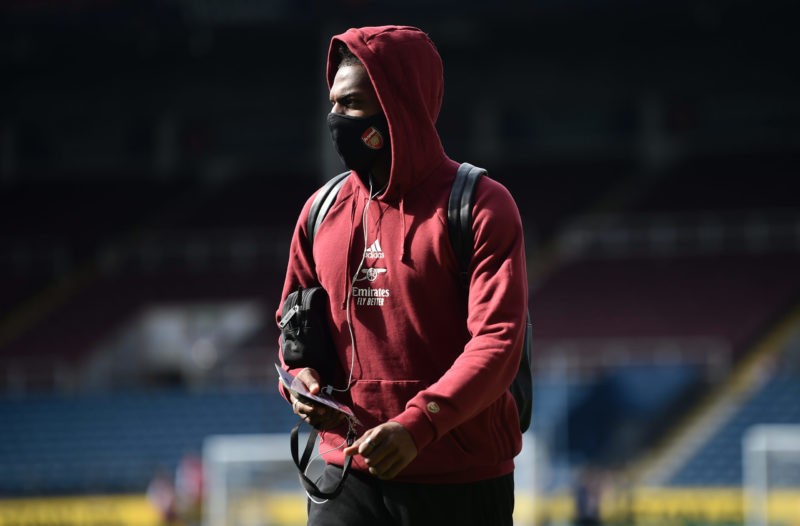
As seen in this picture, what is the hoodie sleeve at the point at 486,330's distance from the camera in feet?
11.3

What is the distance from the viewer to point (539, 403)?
2425 centimetres

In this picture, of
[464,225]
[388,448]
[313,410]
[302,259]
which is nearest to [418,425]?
[388,448]

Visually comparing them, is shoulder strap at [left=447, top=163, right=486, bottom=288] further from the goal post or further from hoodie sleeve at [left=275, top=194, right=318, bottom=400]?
the goal post

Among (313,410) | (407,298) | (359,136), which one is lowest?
(313,410)

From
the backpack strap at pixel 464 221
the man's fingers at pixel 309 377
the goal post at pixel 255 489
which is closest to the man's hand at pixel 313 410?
the man's fingers at pixel 309 377

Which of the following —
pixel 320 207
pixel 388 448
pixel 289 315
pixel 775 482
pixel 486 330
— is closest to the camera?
pixel 388 448

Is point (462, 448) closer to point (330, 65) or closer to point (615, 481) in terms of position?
point (330, 65)

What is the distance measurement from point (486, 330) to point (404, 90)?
0.64m

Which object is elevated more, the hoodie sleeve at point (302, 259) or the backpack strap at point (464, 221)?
the backpack strap at point (464, 221)

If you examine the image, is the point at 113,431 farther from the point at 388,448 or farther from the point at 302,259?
the point at 388,448

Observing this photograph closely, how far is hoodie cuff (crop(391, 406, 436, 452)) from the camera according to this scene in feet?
A: 11.2

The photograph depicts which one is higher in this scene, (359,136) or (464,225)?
(359,136)

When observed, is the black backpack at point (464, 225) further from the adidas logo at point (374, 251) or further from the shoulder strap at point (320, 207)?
the adidas logo at point (374, 251)

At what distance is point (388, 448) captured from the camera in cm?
338
